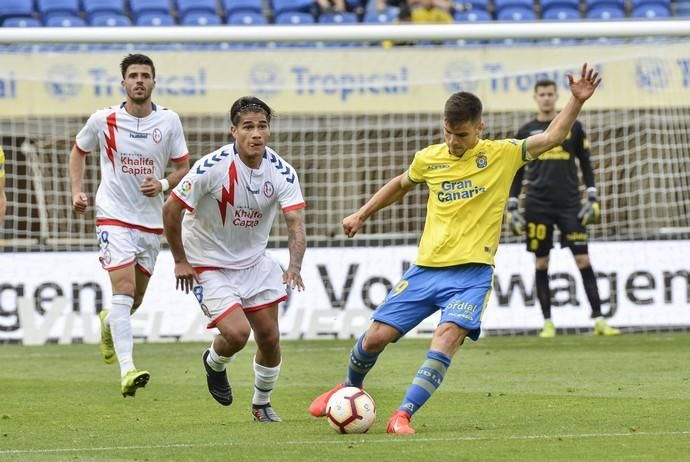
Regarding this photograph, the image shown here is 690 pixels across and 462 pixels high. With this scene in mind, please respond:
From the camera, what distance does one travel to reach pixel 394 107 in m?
18.2

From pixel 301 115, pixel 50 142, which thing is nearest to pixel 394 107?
pixel 301 115

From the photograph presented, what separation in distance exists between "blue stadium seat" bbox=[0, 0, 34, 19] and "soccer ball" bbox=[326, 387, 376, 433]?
48.5 feet

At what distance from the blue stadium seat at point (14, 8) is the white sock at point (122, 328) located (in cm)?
1204

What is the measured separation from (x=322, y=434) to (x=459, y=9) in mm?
14147

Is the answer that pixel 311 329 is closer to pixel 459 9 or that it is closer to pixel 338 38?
pixel 338 38

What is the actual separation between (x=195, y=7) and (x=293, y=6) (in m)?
1.54

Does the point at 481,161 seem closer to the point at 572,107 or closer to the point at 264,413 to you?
the point at 572,107

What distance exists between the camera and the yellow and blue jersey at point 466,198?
7852 mm

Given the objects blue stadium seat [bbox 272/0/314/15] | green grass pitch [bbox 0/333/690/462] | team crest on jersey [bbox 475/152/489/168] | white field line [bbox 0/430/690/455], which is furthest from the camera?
blue stadium seat [bbox 272/0/314/15]

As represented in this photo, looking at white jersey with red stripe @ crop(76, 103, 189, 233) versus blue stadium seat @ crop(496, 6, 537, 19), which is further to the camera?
blue stadium seat @ crop(496, 6, 537, 19)

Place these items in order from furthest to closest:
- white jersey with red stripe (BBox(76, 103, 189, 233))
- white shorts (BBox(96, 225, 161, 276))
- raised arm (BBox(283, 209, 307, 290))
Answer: white jersey with red stripe (BBox(76, 103, 189, 233)) → white shorts (BBox(96, 225, 161, 276)) → raised arm (BBox(283, 209, 307, 290))

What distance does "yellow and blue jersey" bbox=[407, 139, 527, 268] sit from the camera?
785 centimetres

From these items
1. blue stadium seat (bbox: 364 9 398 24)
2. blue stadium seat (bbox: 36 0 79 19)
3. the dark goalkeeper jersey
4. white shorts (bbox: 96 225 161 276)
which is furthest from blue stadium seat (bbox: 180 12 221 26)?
white shorts (bbox: 96 225 161 276)

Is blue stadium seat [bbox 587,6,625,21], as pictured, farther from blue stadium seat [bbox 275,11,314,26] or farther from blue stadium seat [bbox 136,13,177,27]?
blue stadium seat [bbox 136,13,177,27]
